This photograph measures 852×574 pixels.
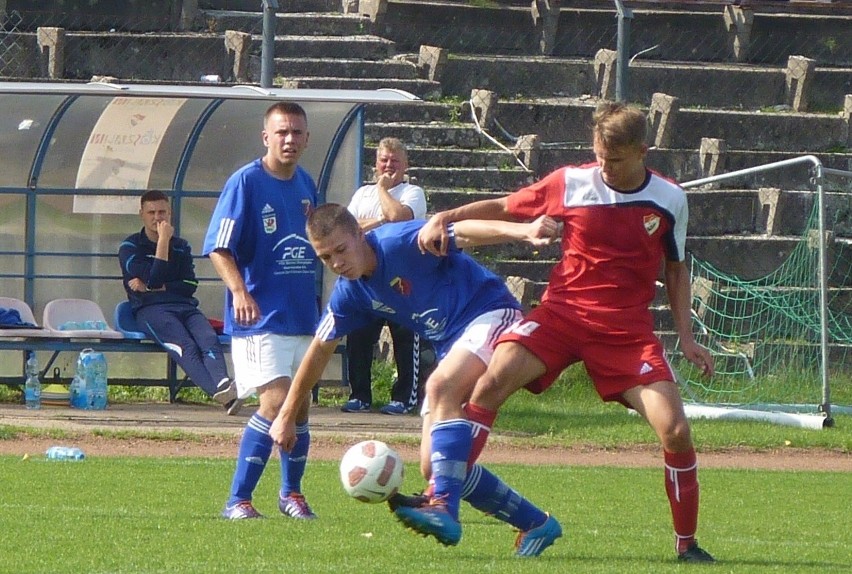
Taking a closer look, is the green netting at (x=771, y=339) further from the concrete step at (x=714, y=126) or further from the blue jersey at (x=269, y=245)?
the blue jersey at (x=269, y=245)

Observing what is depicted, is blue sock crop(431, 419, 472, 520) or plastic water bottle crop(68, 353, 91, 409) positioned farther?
plastic water bottle crop(68, 353, 91, 409)

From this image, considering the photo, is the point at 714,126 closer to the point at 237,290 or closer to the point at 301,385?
the point at 237,290

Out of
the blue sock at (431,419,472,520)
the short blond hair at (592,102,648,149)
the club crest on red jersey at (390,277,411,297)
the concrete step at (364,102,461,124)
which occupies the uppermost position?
the short blond hair at (592,102,648,149)

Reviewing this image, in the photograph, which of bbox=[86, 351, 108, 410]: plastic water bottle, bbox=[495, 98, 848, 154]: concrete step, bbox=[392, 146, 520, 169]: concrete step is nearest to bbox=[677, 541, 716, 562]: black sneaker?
bbox=[86, 351, 108, 410]: plastic water bottle

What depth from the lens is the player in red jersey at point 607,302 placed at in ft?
21.9

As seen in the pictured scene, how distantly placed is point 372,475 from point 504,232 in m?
1.14

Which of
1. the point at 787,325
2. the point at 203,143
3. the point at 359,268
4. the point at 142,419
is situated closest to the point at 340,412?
the point at 142,419

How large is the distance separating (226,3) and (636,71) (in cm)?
570

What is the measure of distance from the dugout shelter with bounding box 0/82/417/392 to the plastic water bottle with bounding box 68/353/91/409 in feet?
3.58

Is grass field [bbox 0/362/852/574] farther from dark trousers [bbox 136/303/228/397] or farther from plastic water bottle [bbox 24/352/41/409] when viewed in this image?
plastic water bottle [bbox 24/352/41/409]

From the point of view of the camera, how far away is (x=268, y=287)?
8.34 metres

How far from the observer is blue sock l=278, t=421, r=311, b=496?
8133 mm

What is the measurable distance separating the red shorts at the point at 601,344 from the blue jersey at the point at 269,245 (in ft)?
5.84

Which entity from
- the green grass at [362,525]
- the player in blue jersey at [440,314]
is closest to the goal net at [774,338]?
the green grass at [362,525]
